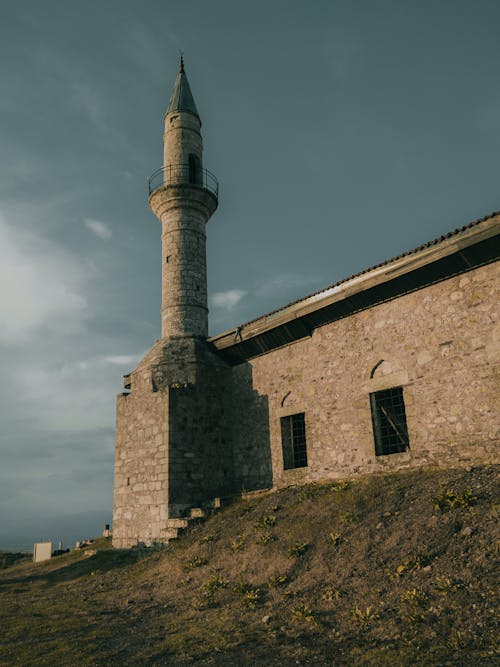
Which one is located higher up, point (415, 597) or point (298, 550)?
point (298, 550)

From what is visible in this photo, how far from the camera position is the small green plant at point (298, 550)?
391 inches

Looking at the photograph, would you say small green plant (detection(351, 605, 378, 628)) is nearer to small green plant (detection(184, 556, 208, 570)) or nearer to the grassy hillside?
the grassy hillside

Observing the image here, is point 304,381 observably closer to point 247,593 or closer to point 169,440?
point 169,440

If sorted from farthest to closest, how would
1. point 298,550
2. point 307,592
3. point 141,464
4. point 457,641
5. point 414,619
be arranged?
point 141,464 → point 298,550 → point 307,592 → point 414,619 → point 457,641

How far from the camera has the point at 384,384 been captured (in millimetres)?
13281

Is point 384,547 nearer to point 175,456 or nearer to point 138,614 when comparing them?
point 138,614

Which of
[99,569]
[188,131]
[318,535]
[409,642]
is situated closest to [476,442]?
[318,535]

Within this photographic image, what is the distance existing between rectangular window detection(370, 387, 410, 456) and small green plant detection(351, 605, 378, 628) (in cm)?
627

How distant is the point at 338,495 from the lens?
469 inches

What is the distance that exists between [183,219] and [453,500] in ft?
47.0

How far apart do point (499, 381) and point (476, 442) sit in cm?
139

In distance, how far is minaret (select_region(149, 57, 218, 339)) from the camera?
63.0 feet

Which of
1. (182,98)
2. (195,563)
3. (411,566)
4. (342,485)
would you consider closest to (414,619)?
(411,566)

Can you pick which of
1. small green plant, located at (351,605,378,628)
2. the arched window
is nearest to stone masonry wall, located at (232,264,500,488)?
small green plant, located at (351,605,378,628)
